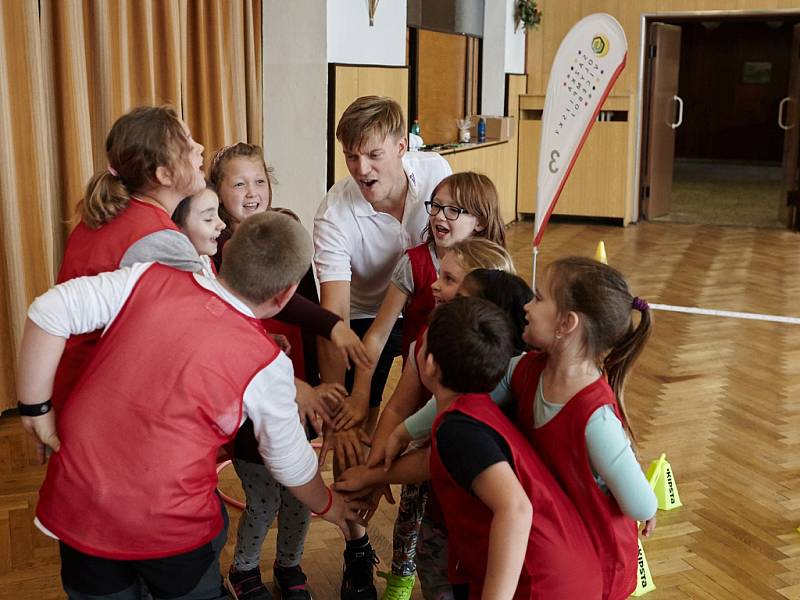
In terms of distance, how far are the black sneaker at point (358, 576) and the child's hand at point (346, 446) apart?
0.43 metres

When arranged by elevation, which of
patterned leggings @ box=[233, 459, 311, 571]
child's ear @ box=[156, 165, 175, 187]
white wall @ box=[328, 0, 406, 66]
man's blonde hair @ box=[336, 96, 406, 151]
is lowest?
patterned leggings @ box=[233, 459, 311, 571]

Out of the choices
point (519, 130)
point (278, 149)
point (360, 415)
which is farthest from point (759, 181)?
point (360, 415)

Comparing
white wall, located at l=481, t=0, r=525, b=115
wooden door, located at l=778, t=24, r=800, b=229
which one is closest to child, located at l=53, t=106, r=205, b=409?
white wall, located at l=481, t=0, r=525, b=115

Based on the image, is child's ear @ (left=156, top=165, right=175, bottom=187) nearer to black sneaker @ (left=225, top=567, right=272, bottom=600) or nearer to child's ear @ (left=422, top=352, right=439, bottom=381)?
child's ear @ (left=422, top=352, right=439, bottom=381)

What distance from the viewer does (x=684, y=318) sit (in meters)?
5.98

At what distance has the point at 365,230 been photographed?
2.80m

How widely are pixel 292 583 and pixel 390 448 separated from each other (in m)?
0.79

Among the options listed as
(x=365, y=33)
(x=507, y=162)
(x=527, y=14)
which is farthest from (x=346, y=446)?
(x=527, y=14)

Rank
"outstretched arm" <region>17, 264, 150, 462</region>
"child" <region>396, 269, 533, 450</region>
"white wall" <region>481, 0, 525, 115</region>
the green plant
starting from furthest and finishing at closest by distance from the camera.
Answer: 1. the green plant
2. "white wall" <region>481, 0, 525, 115</region>
3. "child" <region>396, 269, 533, 450</region>
4. "outstretched arm" <region>17, 264, 150, 462</region>

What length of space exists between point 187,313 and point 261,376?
0.61 feet

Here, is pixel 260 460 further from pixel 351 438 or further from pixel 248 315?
pixel 248 315

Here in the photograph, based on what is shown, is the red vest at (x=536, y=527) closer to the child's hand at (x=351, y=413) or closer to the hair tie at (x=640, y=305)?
the hair tie at (x=640, y=305)

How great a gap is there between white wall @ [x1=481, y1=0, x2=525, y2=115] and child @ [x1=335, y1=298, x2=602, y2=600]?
790 cm

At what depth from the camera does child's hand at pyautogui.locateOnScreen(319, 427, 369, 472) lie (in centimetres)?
227
